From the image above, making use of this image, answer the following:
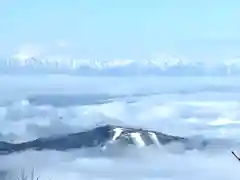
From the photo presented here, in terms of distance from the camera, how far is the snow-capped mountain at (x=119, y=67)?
1726 mm

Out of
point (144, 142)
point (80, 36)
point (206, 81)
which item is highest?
point (80, 36)

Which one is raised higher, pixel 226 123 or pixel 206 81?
pixel 206 81

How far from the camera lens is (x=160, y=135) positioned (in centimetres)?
172

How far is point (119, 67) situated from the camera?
1728mm

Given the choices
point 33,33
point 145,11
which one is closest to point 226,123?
point 145,11

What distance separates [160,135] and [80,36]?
39 cm

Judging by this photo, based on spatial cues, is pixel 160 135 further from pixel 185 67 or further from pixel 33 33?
pixel 33 33

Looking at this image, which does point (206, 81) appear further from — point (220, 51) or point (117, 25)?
point (117, 25)

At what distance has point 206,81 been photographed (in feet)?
5.67

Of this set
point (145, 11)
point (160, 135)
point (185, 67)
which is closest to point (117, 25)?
point (145, 11)

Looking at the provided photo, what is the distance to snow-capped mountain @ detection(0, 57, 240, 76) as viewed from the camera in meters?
1.73

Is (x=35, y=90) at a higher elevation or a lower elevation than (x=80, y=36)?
lower

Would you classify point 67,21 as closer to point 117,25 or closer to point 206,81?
point 117,25

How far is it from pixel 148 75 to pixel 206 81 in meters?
0.18
